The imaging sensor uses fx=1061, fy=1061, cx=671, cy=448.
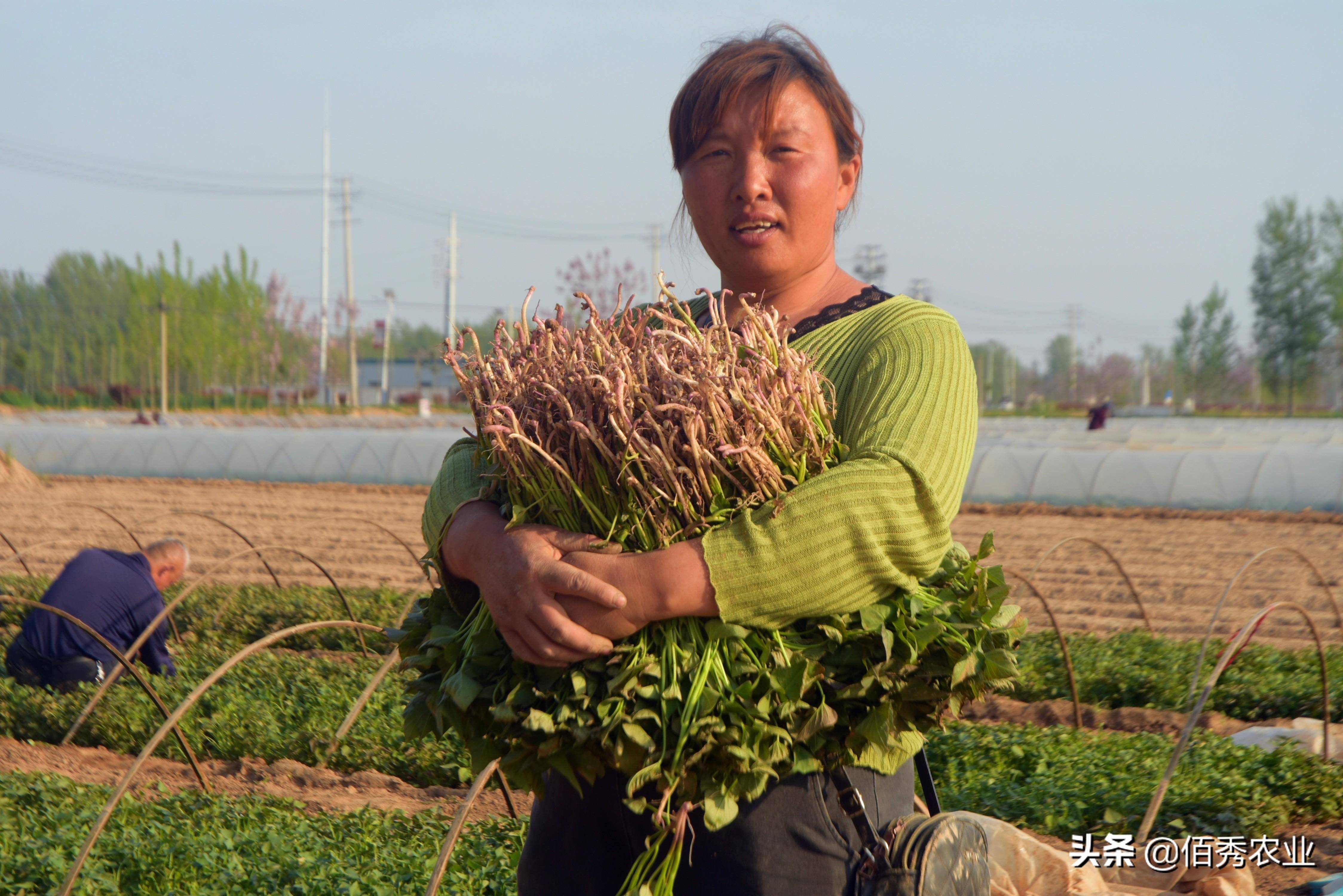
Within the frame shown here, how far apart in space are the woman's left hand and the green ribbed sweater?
0.02 m

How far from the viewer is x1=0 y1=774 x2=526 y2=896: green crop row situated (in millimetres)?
3164

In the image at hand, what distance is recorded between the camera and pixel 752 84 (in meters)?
1.47

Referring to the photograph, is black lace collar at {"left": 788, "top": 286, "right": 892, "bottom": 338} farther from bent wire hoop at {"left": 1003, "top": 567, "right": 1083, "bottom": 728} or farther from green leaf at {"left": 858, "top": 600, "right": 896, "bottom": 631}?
bent wire hoop at {"left": 1003, "top": 567, "right": 1083, "bottom": 728}

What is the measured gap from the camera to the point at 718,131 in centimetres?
150

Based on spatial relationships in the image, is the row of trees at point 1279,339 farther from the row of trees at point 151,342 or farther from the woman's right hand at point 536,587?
the woman's right hand at point 536,587

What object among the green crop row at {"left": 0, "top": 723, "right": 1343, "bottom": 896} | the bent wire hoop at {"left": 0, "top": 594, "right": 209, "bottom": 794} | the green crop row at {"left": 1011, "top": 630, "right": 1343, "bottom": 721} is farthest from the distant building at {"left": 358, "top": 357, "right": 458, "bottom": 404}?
the green crop row at {"left": 0, "top": 723, "right": 1343, "bottom": 896}

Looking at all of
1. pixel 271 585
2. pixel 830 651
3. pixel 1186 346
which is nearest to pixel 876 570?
pixel 830 651

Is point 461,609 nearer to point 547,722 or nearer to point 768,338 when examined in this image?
point 547,722

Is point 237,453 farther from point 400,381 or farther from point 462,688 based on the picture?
point 400,381

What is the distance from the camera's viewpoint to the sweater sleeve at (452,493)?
1421 millimetres

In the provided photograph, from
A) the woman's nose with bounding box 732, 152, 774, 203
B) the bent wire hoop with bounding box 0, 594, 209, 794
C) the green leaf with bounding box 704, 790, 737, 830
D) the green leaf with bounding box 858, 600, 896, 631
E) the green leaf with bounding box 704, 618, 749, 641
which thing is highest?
the woman's nose with bounding box 732, 152, 774, 203

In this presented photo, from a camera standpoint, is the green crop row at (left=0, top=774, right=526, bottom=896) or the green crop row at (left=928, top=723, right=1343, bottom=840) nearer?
the green crop row at (left=0, top=774, right=526, bottom=896)

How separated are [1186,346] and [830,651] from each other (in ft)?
158

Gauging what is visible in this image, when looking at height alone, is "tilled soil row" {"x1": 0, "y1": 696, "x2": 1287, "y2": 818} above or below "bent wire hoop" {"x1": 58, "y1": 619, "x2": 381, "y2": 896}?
below
